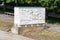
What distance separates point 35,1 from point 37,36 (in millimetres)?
6068

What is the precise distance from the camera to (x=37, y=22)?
47.1ft

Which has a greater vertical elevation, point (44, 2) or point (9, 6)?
point (44, 2)

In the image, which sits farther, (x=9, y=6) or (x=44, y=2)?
(x=9, y=6)

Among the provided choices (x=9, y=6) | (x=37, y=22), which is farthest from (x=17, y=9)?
(x=9, y=6)

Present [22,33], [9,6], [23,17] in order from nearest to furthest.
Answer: [22,33] < [23,17] < [9,6]

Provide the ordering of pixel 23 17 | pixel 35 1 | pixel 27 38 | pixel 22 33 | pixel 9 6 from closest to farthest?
pixel 27 38
pixel 22 33
pixel 23 17
pixel 35 1
pixel 9 6

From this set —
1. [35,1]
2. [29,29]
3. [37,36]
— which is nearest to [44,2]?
[35,1]

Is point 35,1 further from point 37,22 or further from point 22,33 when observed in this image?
Answer: point 22,33

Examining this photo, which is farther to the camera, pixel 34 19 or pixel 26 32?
pixel 34 19

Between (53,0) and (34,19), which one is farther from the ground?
(53,0)

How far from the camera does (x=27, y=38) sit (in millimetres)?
11703

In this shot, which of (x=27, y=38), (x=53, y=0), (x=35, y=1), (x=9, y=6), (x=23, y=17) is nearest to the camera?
(x=27, y=38)

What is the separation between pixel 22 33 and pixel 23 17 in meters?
1.28

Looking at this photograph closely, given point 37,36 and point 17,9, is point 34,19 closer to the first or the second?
point 17,9
